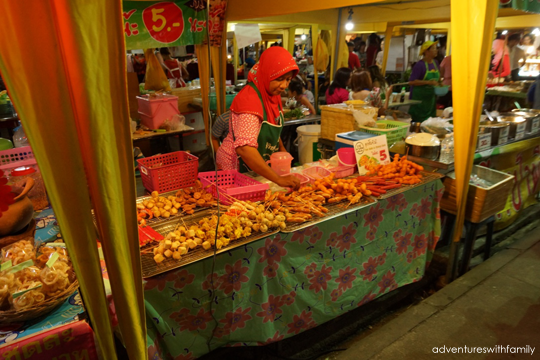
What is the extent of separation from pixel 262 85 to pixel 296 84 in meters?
4.36

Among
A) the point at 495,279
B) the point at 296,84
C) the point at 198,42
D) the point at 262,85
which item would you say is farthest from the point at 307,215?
the point at 296,84

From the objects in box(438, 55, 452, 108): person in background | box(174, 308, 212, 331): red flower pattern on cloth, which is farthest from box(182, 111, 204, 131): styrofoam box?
box(174, 308, 212, 331): red flower pattern on cloth

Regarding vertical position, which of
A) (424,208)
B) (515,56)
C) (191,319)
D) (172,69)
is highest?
(515,56)

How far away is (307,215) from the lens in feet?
7.49

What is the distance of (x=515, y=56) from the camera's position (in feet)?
32.4

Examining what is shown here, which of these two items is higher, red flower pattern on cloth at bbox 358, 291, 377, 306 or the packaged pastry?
the packaged pastry

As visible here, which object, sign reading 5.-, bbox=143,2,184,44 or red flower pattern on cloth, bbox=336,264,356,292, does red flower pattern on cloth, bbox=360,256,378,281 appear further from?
sign reading 5.-, bbox=143,2,184,44

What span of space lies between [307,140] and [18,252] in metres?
3.40

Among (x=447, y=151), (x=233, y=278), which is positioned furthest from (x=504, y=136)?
(x=233, y=278)

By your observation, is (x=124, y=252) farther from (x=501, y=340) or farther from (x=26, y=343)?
(x=501, y=340)

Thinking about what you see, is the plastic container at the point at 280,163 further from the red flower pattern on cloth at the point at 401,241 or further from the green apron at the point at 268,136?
the red flower pattern on cloth at the point at 401,241

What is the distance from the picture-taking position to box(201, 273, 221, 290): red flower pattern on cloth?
6.37 feet

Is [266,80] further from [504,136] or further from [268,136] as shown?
[504,136]

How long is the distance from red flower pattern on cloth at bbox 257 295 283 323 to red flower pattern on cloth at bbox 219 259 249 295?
0.86ft
